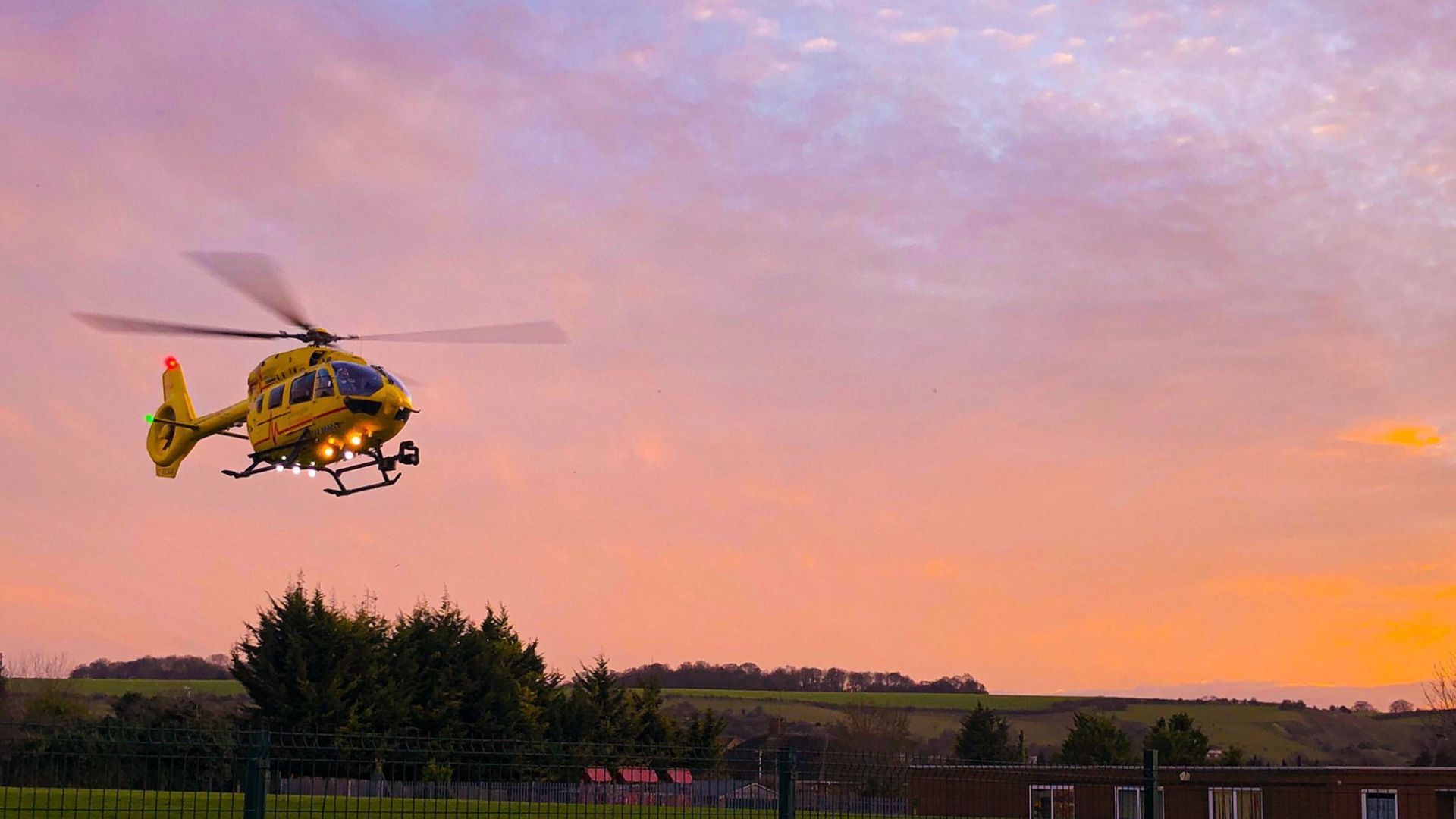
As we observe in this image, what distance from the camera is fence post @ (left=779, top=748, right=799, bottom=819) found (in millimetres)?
15477

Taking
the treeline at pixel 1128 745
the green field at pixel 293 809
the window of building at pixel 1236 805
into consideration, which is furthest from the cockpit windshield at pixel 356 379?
the treeline at pixel 1128 745

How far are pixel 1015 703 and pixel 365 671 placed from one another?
105 m

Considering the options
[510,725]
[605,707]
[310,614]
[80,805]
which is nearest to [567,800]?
[80,805]

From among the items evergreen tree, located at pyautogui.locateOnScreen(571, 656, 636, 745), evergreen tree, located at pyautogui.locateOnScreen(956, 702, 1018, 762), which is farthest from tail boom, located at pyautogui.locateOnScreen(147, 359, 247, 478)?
evergreen tree, located at pyautogui.locateOnScreen(956, 702, 1018, 762)

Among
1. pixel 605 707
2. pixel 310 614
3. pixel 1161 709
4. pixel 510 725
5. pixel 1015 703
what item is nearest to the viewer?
pixel 310 614

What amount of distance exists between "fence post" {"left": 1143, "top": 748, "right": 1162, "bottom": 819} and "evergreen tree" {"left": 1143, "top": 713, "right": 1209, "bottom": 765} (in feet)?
201

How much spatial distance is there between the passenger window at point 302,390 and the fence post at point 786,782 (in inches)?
656

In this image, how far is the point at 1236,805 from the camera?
172ft

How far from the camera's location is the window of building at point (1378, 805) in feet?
161

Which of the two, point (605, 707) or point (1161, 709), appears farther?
point (1161, 709)

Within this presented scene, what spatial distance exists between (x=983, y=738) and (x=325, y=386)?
217ft

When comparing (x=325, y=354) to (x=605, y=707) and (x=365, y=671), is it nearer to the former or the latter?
(x=365, y=671)

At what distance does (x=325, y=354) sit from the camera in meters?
30.0

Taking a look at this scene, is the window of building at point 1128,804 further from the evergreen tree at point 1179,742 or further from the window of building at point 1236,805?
the evergreen tree at point 1179,742
